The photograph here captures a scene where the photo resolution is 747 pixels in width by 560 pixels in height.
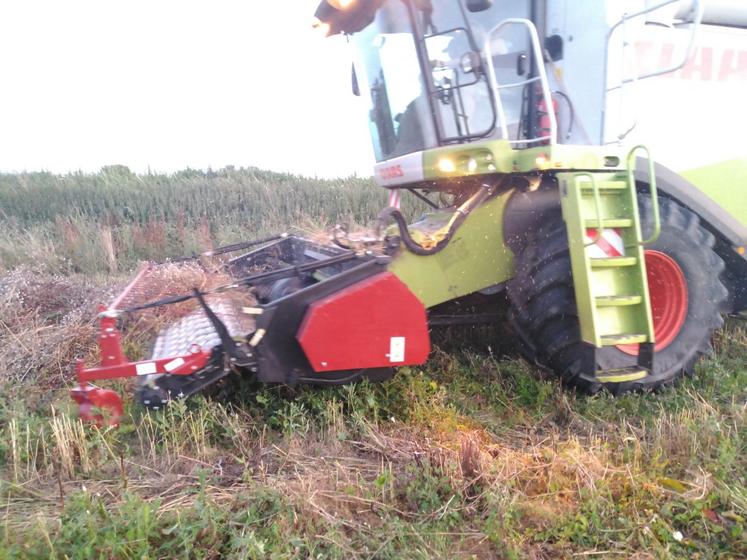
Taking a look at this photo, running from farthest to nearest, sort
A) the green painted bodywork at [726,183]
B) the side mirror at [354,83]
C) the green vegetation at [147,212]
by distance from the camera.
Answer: the green vegetation at [147,212] → the side mirror at [354,83] → the green painted bodywork at [726,183]

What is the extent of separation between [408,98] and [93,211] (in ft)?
22.2

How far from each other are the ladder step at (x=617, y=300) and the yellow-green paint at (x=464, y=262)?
1.60 ft

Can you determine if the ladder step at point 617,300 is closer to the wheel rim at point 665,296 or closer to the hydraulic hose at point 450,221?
the wheel rim at point 665,296

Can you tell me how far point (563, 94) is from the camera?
Result: 3.33m

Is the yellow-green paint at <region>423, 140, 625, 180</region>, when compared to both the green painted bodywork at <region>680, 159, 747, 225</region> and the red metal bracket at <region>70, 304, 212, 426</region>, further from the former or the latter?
the red metal bracket at <region>70, 304, 212, 426</region>

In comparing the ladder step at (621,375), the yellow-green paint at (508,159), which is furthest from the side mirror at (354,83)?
the ladder step at (621,375)

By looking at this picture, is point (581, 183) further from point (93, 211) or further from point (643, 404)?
point (93, 211)

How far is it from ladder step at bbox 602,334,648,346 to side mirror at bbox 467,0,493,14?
1725 mm

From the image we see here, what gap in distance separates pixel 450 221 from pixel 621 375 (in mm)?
1075

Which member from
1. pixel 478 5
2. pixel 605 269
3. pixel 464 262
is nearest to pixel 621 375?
pixel 605 269

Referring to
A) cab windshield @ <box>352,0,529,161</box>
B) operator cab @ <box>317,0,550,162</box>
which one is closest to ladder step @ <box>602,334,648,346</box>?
operator cab @ <box>317,0,550,162</box>

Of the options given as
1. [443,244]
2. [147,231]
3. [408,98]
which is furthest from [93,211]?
[443,244]

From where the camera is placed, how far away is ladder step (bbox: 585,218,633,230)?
2723 mm

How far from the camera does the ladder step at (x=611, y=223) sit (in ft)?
8.93
